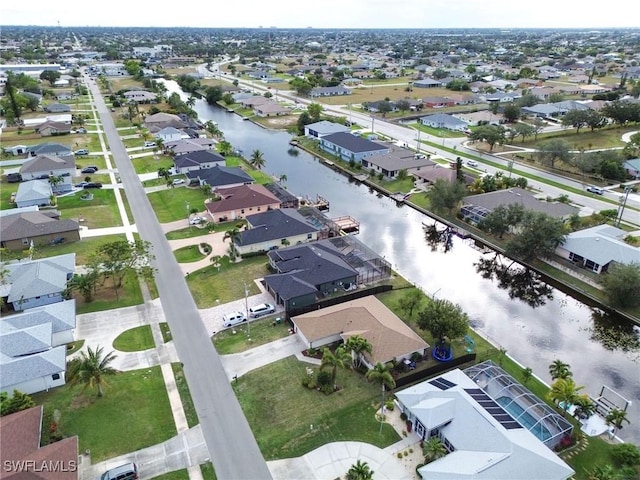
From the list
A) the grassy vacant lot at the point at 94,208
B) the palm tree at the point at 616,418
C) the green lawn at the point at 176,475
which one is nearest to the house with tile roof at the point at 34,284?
Answer: the grassy vacant lot at the point at 94,208

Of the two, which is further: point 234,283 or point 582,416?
point 234,283

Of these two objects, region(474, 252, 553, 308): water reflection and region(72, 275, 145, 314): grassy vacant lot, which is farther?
region(474, 252, 553, 308): water reflection

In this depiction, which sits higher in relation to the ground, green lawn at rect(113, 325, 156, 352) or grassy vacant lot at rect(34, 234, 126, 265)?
grassy vacant lot at rect(34, 234, 126, 265)

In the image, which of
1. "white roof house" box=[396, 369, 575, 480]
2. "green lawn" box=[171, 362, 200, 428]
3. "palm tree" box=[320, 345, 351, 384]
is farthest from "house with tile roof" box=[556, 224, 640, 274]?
"green lawn" box=[171, 362, 200, 428]

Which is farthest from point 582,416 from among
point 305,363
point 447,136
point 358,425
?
point 447,136

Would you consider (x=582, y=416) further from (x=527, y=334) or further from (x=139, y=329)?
(x=139, y=329)

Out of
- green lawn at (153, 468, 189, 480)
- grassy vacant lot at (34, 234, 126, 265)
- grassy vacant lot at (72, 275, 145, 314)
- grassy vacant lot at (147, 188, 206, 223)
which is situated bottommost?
grassy vacant lot at (72, 275, 145, 314)

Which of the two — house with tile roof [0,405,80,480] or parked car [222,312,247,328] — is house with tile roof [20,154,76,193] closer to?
Result: parked car [222,312,247,328]
